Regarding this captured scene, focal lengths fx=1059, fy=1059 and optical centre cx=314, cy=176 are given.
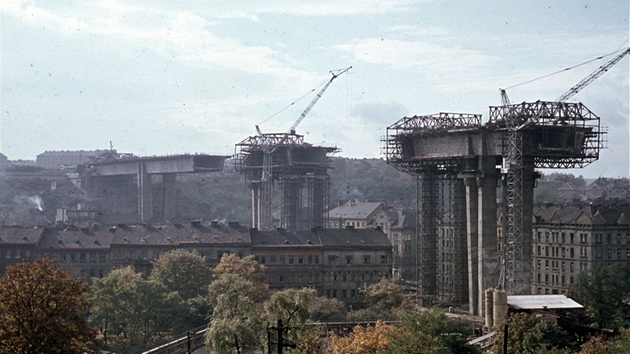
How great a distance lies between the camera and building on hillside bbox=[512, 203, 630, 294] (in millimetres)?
118375

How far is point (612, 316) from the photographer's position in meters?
81.8

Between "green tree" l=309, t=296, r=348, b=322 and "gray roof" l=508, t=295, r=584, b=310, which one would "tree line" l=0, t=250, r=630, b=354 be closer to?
"green tree" l=309, t=296, r=348, b=322

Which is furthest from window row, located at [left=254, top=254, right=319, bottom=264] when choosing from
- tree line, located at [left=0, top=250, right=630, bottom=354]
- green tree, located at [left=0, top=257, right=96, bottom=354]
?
green tree, located at [left=0, top=257, right=96, bottom=354]

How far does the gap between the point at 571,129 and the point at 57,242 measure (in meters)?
59.9

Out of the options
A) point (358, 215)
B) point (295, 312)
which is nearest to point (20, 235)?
point (295, 312)

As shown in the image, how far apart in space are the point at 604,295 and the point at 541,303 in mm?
13943

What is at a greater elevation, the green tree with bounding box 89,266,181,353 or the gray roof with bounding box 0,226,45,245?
the gray roof with bounding box 0,226,45,245

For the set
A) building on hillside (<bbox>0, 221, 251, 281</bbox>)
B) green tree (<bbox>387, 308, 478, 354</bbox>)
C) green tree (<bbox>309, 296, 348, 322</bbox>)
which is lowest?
green tree (<bbox>309, 296, 348, 322</bbox>)

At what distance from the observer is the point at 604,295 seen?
85.1 m

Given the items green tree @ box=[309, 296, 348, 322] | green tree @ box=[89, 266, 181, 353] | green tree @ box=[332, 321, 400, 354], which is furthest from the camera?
green tree @ box=[309, 296, 348, 322]

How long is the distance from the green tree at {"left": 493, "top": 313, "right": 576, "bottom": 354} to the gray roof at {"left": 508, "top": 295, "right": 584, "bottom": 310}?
7613mm

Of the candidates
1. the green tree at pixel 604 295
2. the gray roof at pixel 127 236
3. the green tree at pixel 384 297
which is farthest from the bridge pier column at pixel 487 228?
the gray roof at pixel 127 236

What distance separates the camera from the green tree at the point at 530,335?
60844 mm

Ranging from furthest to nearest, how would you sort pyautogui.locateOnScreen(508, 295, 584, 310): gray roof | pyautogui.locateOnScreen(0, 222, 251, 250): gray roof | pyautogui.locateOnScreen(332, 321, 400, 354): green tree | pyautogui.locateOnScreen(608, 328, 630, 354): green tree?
1. pyautogui.locateOnScreen(0, 222, 251, 250): gray roof
2. pyautogui.locateOnScreen(508, 295, 584, 310): gray roof
3. pyautogui.locateOnScreen(332, 321, 400, 354): green tree
4. pyautogui.locateOnScreen(608, 328, 630, 354): green tree
